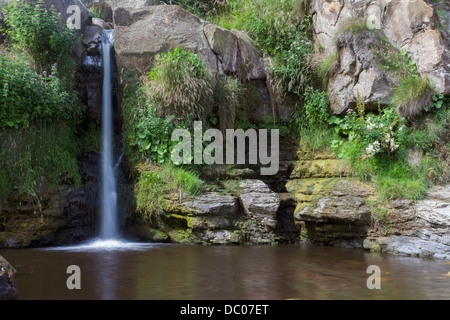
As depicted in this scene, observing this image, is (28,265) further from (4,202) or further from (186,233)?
(186,233)

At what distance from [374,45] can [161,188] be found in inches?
192

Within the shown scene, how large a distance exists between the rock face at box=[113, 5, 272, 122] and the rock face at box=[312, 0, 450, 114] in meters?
1.64

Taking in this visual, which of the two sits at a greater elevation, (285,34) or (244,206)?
(285,34)

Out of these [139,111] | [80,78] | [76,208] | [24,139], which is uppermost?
[80,78]

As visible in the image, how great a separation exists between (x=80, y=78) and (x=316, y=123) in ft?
16.4

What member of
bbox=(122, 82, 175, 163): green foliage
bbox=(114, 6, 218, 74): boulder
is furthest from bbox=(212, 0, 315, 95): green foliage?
bbox=(122, 82, 175, 163): green foliage

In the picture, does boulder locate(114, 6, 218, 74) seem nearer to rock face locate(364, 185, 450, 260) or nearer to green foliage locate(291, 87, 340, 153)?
green foliage locate(291, 87, 340, 153)

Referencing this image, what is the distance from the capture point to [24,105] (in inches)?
278

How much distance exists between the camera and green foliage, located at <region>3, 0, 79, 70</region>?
7859mm

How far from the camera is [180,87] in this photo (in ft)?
25.4

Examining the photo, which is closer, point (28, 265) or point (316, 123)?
point (28, 265)

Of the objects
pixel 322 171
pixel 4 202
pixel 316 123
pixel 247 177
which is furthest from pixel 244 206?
pixel 4 202

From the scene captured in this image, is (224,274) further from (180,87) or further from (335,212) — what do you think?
(180,87)

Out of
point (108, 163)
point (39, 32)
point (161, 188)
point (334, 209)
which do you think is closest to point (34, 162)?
point (108, 163)
